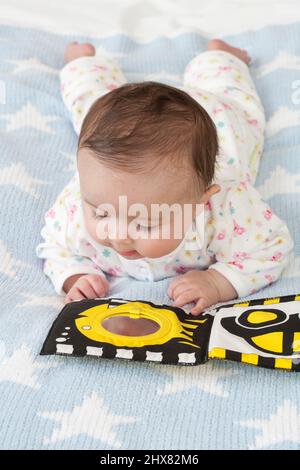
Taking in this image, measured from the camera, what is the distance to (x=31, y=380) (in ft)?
3.00

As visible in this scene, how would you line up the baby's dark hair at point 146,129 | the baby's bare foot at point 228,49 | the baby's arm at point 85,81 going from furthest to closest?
the baby's bare foot at point 228,49
the baby's arm at point 85,81
the baby's dark hair at point 146,129

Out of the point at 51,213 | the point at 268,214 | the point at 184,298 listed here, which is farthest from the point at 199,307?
the point at 51,213

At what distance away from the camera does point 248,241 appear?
3.91 ft

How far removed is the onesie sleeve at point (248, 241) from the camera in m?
1.16

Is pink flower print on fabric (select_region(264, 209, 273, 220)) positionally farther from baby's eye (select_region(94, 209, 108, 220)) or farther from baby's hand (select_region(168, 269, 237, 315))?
baby's eye (select_region(94, 209, 108, 220))

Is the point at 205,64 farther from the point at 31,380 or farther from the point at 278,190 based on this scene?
the point at 31,380

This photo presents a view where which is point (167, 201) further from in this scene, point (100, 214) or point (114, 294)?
point (114, 294)

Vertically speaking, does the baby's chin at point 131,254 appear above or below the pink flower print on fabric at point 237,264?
above

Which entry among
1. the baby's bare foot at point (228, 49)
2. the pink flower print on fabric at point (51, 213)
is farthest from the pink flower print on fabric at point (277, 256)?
the baby's bare foot at point (228, 49)

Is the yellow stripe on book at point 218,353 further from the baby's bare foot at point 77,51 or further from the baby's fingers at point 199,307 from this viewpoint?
the baby's bare foot at point 77,51

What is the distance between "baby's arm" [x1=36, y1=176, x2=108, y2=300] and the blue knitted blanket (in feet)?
0.08

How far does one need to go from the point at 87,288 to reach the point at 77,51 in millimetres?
788

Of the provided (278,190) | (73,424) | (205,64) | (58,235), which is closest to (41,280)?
(58,235)
